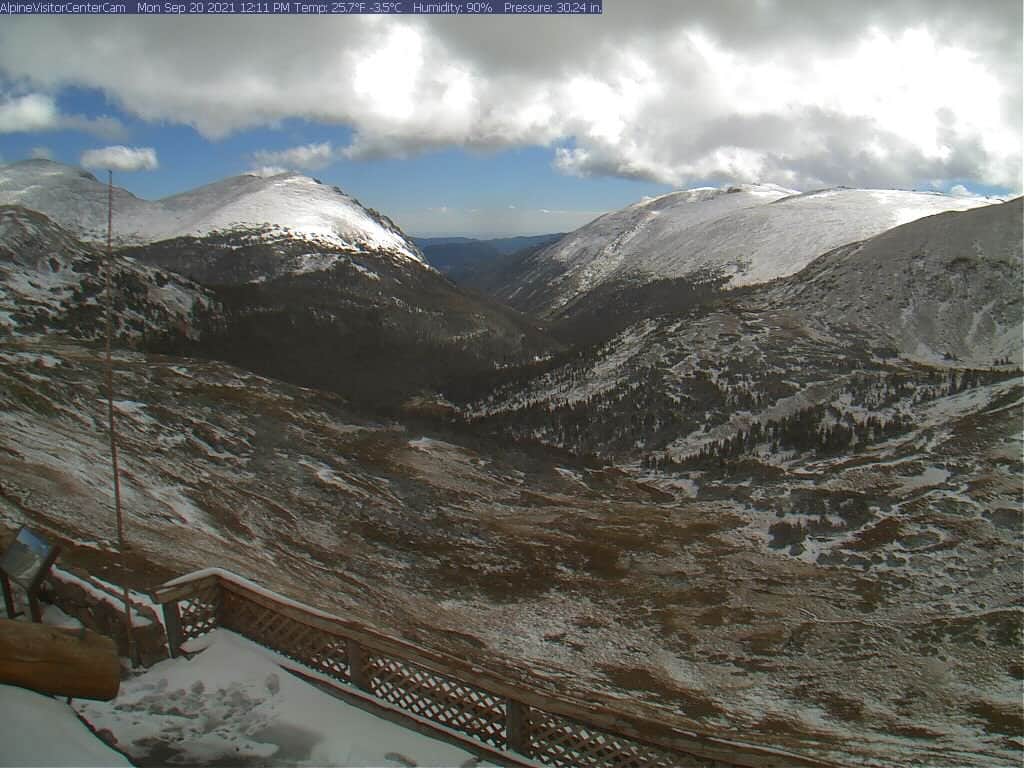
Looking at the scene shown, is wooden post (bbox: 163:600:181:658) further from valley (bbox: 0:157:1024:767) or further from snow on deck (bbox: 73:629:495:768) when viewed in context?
valley (bbox: 0:157:1024:767)

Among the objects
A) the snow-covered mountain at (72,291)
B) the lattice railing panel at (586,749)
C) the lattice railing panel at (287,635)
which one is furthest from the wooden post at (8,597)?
the snow-covered mountain at (72,291)

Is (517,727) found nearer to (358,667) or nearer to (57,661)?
(358,667)

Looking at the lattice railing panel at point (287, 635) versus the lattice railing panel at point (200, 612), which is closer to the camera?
the lattice railing panel at point (287, 635)

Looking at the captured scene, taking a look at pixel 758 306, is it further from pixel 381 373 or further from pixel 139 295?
pixel 139 295

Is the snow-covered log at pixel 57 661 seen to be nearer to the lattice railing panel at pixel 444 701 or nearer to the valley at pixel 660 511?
the lattice railing panel at pixel 444 701

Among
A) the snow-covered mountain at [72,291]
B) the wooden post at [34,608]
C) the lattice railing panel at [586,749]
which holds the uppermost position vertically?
the snow-covered mountain at [72,291]

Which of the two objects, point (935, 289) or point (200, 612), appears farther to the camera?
point (935, 289)

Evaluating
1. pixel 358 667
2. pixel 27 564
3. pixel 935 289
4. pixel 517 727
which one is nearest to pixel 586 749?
pixel 517 727
